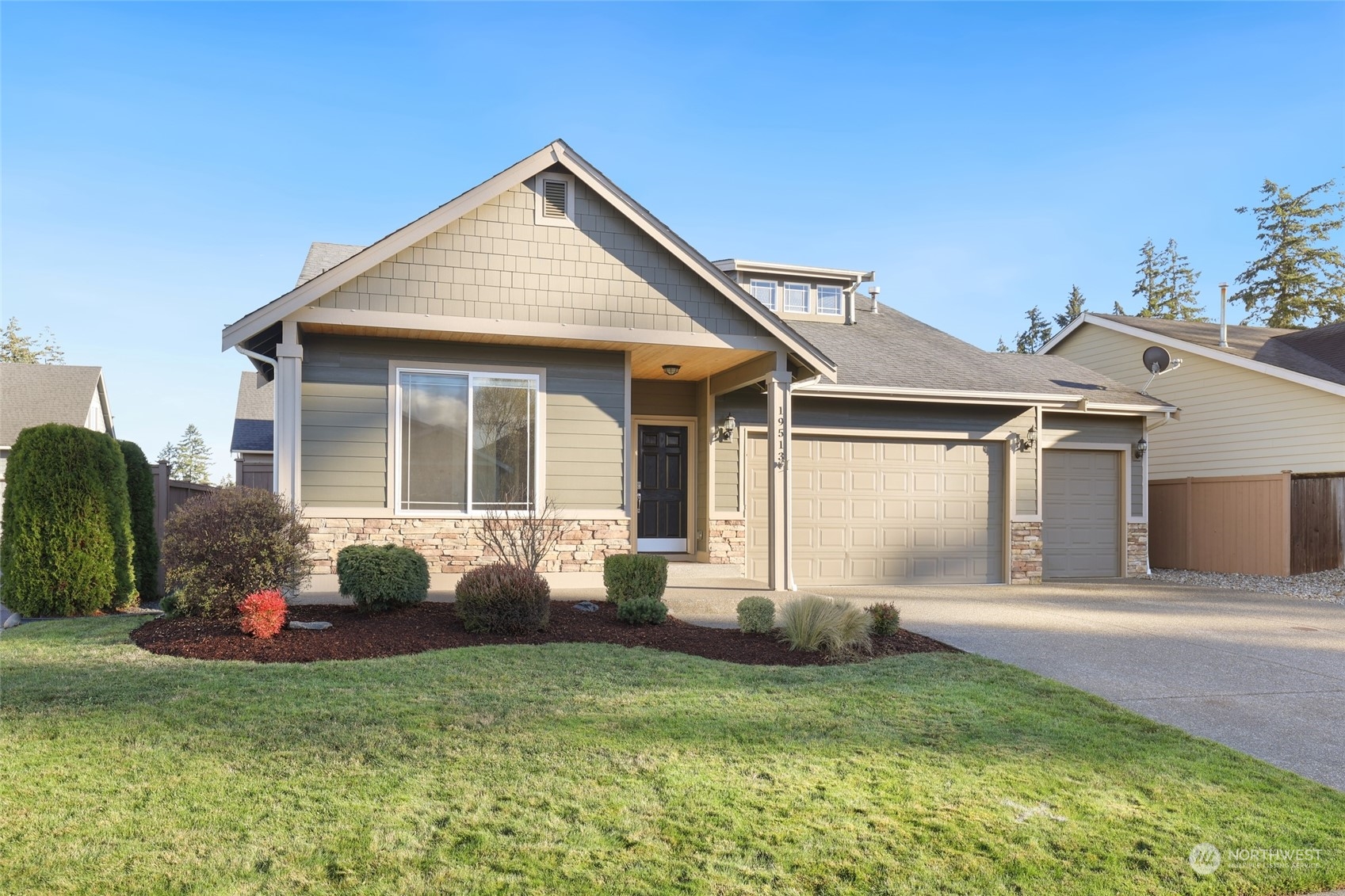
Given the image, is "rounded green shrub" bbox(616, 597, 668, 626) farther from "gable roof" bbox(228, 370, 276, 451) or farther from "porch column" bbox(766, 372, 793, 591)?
"gable roof" bbox(228, 370, 276, 451)

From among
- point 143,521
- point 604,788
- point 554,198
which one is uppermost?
point 554,198

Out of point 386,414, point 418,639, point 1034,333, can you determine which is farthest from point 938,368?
point 1034,333

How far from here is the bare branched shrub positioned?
9.43 m

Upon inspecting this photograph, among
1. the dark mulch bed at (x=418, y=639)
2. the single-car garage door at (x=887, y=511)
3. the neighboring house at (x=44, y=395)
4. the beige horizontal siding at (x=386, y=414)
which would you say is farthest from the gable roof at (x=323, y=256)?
the neighboring house at (x=44, y=395)

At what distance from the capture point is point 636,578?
8594 millimetres

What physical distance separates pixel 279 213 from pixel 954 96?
38.0 ft

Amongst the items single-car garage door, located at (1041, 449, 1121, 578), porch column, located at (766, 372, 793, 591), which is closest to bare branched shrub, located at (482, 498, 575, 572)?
porch column, located at (766, 372, 793, 591)

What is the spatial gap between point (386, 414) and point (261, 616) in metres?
3.53

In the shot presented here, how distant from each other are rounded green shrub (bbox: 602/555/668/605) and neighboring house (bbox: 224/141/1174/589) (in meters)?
2.09

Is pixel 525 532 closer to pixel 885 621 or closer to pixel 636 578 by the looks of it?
pixel 636 578

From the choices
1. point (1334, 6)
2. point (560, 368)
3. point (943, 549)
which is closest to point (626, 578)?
point (560, 368)

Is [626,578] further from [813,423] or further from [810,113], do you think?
[810,113]

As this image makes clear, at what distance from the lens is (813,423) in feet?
43.2

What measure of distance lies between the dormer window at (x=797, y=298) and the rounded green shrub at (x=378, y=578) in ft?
33.6
